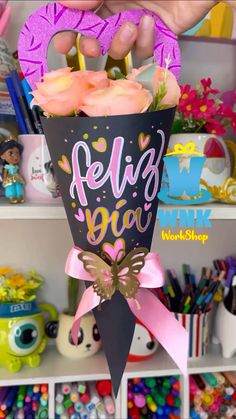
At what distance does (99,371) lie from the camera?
2.80ft

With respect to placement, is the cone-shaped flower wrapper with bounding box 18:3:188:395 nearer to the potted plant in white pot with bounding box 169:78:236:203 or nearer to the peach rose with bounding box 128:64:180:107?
the peach rose with bounding box 128:64:180:107

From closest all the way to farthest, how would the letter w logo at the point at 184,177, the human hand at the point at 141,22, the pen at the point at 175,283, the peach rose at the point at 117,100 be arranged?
the peach rose at the point at 117,100 < the human hand at the point at 141,22 < the letter w logo at the point at 184,177 < the pen at the point at 175,283

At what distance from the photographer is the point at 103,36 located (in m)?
0.61

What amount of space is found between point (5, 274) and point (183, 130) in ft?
1.66

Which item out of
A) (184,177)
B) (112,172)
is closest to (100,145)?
(112,172)

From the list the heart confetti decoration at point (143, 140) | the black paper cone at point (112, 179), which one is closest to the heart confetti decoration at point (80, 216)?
the black paper cone at point (112, 179)

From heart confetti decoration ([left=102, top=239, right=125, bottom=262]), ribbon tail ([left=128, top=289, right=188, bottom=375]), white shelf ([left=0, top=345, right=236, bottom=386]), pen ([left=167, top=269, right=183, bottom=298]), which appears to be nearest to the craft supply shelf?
white shelf ([left=0, top=345, right=236, bottom=386])

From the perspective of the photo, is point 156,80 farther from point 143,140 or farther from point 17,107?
point 17,107

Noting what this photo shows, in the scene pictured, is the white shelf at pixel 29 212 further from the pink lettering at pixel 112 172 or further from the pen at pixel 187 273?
the pen at pixel 187 273

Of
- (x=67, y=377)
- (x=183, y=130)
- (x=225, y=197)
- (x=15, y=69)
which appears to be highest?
(x=15, y=69)

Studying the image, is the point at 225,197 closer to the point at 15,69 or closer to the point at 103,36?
the point at 103,36

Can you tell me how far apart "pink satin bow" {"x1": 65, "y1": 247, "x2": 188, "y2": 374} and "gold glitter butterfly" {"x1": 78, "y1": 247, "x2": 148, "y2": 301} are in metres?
0.01

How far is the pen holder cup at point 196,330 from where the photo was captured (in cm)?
90

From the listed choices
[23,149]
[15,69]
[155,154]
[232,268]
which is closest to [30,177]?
[23,149]
